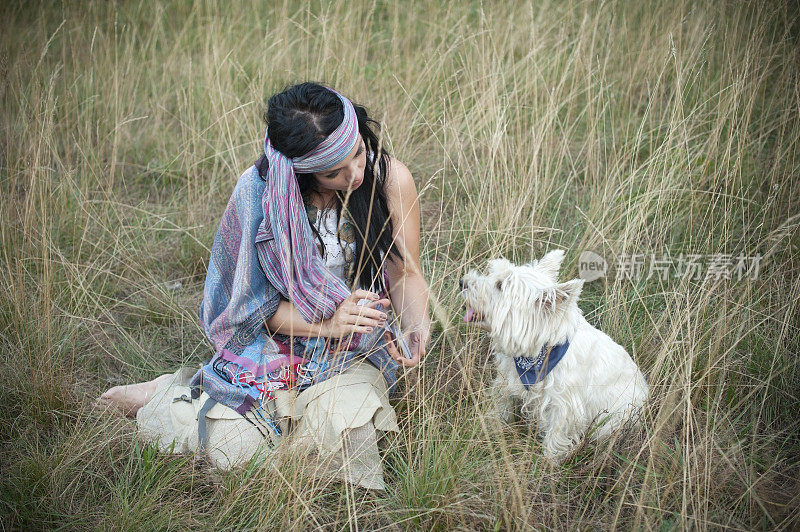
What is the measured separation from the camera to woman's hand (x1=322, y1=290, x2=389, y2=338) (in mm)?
1984

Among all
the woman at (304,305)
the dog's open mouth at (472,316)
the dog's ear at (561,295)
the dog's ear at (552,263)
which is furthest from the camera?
the dog's open mouth at (472,316)

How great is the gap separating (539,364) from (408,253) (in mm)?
676

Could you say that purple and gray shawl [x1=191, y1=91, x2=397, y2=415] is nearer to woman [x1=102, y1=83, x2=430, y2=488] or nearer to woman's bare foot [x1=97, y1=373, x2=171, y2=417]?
woman [x1=102, y1=83, x2=430, y2=488]

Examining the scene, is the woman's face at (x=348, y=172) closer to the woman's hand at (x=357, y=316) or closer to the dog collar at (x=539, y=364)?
the woman's hand at (x=357, y=316)

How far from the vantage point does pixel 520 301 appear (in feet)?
6.61

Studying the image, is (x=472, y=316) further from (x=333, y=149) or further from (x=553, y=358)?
(x=333, y=149)

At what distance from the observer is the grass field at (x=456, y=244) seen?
1.88m

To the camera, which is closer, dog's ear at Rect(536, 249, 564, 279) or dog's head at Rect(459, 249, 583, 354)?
dog's head at Rect(459, 249, 583, 354)

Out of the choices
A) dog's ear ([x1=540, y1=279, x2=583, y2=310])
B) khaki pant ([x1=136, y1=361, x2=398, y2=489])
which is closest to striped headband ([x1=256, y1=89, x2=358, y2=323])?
khaki pant ([x1=136, y1=361, x2=398, y2=489])

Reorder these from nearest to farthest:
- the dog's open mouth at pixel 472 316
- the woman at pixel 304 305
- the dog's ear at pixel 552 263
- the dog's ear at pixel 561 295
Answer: the dog's ear at pixel 561 295, the woman at pixel 304 305, the dog's ear at pixel 552 263, the dog's open mouth at pixel 472 316

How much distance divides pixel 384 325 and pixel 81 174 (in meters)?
2.36

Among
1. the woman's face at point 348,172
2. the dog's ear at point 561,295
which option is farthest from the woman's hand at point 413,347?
the woman's face at point 348,172

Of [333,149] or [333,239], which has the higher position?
[333,149]

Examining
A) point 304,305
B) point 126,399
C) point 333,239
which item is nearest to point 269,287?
point 304,305
